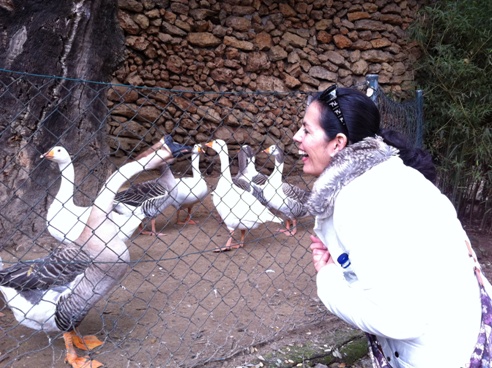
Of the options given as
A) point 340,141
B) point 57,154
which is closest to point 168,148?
point 57,154

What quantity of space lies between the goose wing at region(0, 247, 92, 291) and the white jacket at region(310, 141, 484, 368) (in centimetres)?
153

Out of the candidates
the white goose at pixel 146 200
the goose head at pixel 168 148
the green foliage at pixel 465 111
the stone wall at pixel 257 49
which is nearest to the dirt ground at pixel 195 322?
the goose head at pixel 168 148

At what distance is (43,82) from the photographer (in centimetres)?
343

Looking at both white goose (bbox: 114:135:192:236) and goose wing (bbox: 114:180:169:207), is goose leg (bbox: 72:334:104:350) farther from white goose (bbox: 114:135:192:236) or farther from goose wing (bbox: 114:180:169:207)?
goose wing (bbox: 114:180:169:207)

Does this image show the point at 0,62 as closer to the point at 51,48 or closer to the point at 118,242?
the point at 51,48

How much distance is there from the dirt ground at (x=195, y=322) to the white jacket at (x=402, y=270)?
1.09 m

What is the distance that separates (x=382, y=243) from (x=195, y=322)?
1.99 metres

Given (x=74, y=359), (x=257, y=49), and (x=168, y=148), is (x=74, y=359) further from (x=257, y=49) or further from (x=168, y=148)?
(x=257, y=49)

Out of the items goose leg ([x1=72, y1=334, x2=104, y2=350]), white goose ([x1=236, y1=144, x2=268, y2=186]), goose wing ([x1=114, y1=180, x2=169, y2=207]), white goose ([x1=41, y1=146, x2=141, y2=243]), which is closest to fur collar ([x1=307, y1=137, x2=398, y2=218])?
goose leg ([x1=72, y1=334, x2=104, y2=350])

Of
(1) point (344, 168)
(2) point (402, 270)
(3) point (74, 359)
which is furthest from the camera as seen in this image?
(3) point (74, 359)

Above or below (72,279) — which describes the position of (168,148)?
above

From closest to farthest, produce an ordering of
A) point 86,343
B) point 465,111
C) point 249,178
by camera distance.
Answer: point 86,343
point 465,111
point 249,178

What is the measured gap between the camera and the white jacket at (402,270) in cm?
122

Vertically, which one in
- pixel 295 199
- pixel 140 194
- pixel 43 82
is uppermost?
pixel 43 82
